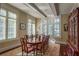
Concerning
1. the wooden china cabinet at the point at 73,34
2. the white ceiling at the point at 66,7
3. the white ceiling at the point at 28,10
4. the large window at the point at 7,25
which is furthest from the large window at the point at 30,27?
the wooden china cabinet at the point at 73,34

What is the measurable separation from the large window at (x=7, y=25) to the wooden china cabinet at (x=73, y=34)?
1258mm

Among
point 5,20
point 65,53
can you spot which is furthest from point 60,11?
point 5,20

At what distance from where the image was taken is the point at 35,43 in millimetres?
3715

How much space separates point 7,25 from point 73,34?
145cm

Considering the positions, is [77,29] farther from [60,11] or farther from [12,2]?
[12,2]

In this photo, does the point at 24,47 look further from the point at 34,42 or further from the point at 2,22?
the point at 2,22

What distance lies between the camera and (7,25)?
3123 millimetres

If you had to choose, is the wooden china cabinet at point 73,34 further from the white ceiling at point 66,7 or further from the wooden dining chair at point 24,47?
the wooden dining chair at point 24,47

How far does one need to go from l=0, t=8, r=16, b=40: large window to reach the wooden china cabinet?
4.13 ft

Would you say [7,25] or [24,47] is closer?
[7,25]

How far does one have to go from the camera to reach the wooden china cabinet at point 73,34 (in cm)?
273

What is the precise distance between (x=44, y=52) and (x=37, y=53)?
15cm

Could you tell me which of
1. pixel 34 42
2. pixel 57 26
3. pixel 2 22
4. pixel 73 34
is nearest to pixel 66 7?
pixel 57 26

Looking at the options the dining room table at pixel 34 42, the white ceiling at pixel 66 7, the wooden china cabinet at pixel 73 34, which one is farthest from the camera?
the dining room table at pixel 34 42
